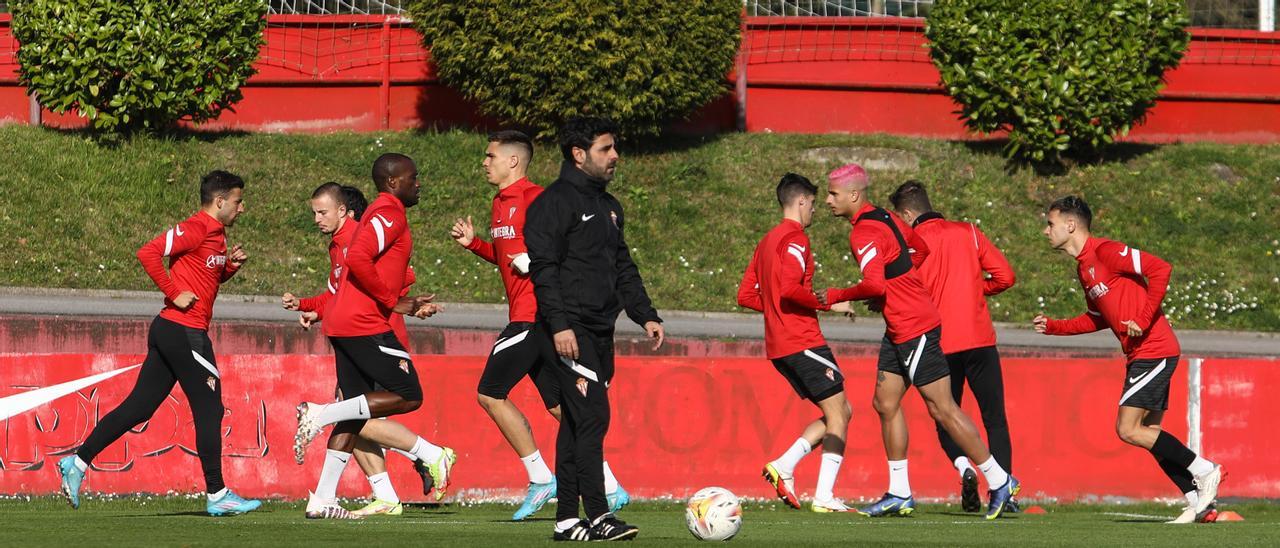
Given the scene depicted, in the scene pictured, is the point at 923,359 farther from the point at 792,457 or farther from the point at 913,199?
the point at 913,199

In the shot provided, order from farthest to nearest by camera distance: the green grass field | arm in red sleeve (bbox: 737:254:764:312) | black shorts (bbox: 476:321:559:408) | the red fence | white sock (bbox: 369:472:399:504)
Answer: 1. the red fence
2. arm in red sleeve (bbox: 737:254:764:312)
3. white sock (bbox: 369:472:399:504)
4. black shorts (bbox: 476:321:559:408)
5. the green grass field

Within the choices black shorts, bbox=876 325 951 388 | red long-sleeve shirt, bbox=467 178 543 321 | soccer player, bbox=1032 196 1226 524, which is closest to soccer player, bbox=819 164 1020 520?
black shorts, bbox=876 325 951 388

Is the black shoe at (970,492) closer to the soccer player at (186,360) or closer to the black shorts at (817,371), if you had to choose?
the black shorts at (817,371)

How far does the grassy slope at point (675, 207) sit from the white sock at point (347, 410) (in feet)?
32.8

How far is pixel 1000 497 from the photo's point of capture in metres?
10.6

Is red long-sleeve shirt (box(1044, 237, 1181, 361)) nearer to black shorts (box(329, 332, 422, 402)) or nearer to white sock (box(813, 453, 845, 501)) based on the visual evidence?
white sock (box(813, 453, 845, 501))

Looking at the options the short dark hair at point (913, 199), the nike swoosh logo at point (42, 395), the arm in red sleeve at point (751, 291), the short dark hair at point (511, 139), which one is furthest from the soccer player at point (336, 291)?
the short dark hair at point (913, 199)

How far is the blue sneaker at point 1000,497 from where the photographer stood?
10602 mm

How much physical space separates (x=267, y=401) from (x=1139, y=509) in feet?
20.9

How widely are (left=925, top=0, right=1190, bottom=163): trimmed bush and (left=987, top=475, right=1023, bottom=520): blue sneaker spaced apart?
42.4 feet

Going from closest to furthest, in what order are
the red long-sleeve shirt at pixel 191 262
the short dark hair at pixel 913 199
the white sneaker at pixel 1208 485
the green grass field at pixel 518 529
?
the green grass field at pixel 518 529
the red long-sleeve shirt at pixel 191 262
the white sneaker at pixel 1208 485
the short dark hair at pixel 913 199

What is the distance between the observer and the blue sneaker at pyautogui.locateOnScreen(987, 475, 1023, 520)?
10602 millimetres

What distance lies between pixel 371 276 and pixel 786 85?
53.6 feet

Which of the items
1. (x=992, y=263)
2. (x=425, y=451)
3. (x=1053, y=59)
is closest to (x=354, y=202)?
(x=425, y=451)
